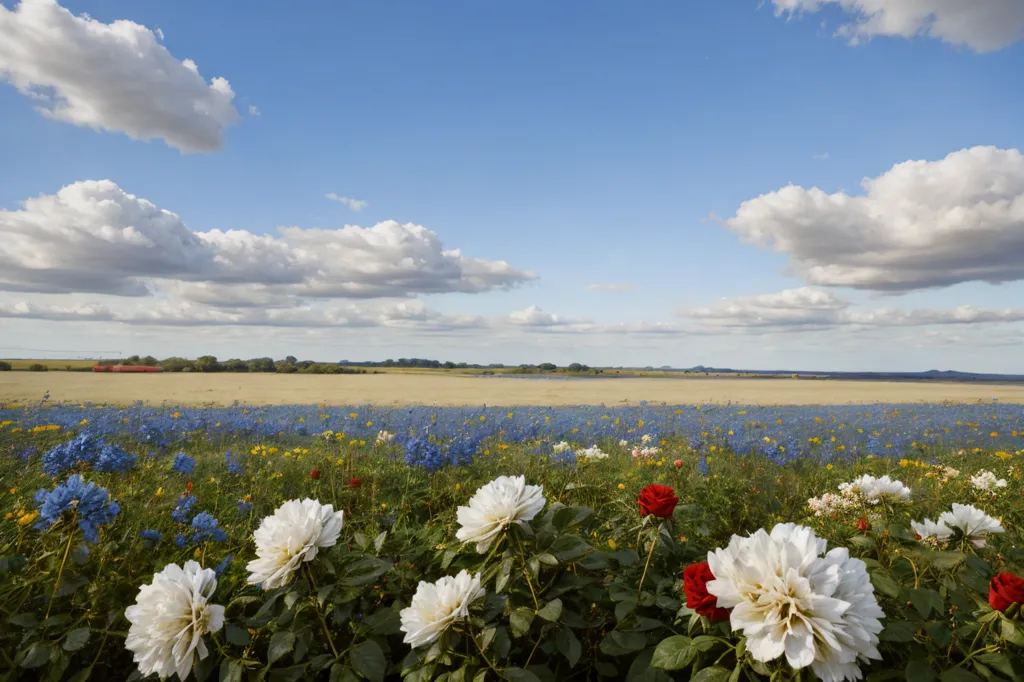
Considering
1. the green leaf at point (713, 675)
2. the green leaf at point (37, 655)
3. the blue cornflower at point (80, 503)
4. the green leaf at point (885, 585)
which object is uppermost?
the blue cornflower at point (80, 503)

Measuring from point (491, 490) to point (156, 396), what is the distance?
20.9 metres

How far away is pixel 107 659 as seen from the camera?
212 centimetres

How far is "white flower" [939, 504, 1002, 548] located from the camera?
2.10 m

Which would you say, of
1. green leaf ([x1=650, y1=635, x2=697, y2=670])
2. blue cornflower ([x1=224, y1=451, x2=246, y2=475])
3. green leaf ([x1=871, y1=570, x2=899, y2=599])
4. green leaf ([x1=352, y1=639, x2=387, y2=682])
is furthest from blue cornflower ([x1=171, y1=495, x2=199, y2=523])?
green leaf ([x1=871, y1=570, x2=899, y2=599])

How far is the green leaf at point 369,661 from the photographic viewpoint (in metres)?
1.61

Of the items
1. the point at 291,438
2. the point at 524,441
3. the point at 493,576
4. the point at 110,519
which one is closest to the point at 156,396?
the point at 291,438

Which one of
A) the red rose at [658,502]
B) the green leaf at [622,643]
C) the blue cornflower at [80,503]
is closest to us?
the green leaf at [622,643]

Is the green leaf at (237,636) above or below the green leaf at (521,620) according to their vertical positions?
below

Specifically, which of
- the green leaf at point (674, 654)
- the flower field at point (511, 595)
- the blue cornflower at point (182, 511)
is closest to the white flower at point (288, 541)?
the flower field at point (511, 595)

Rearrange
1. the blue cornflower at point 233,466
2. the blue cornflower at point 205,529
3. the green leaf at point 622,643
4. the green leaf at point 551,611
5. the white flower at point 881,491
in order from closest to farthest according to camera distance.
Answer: the green leaf at point 551,611 → the green leaf at point 622,643 → the white flower at point 881,491 → the blue cornflower at point 205,529 → the blue cornflower at point 233,466

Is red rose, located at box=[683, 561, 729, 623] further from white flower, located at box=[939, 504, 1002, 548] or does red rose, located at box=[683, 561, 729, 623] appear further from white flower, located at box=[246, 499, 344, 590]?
white flower, located at box=[939, 504, 1002, 548]

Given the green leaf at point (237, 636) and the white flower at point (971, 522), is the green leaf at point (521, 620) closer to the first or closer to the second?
the green leaf at point (237, 636)

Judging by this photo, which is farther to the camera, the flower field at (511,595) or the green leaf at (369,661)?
the green leaf at (369,661)

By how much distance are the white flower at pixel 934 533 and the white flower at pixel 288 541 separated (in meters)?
2.23
